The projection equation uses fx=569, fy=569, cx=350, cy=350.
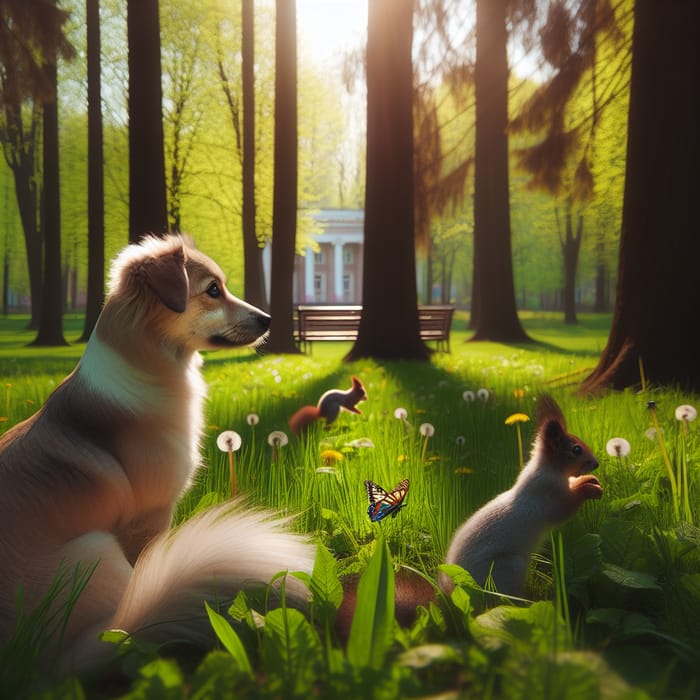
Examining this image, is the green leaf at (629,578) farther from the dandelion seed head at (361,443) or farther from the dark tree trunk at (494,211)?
the dark tree trunk at (494,211)

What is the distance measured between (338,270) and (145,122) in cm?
4292

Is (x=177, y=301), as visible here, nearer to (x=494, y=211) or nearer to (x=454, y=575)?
(x=454, y=575)

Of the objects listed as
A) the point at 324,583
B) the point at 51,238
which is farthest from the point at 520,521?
the point at 51,238

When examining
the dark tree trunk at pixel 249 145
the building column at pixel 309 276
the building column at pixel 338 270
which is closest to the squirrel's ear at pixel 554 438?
the dark tree trunk at pixel 249 145

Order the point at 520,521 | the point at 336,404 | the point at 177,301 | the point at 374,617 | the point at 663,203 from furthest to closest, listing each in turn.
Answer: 1. the point at 663,203
2. the point at 336,404
3. the point at 177,301
4. the point at 520,521
5. the point at 374,617

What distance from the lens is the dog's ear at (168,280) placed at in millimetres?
2258

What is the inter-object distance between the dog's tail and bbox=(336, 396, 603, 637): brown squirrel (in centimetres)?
24

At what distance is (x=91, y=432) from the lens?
6.56 ft

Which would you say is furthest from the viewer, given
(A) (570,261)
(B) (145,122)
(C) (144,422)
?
(A) (570,261)

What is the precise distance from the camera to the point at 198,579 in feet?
5.15

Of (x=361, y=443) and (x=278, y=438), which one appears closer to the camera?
(x=278, y=438)

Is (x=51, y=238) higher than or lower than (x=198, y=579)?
higher

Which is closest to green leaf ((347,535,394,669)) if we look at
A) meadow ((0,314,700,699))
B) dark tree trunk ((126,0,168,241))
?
meadow ((0,314,700,699))

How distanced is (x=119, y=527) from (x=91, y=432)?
1.13 feet
